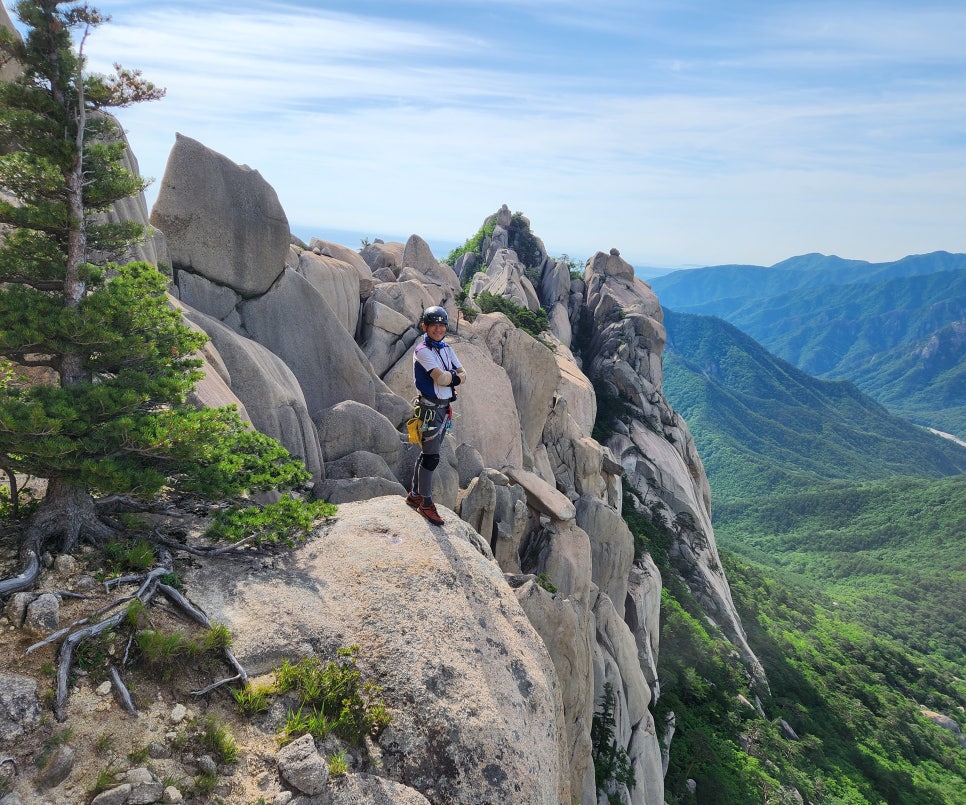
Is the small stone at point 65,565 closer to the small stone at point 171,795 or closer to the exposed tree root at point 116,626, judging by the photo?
the exposed tree root at point 116,626

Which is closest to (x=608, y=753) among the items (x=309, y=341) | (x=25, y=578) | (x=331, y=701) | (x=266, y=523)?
(x=331, y=701)

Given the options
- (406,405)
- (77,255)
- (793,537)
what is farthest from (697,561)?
(793,537)

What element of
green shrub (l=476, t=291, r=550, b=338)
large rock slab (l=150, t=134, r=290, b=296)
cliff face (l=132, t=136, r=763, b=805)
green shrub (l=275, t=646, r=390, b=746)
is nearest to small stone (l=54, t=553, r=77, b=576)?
cliff face (l=132, t=136, r=763, b=805)

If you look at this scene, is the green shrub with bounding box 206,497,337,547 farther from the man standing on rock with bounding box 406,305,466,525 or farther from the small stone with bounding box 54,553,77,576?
the man standing on rock with bounding box 406,305,466,525

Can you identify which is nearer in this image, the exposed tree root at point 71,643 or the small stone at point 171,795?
the small stone at point 171,795

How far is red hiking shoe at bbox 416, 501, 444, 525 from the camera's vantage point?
1281 cm

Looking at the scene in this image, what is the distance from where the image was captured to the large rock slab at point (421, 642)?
8.18 metres

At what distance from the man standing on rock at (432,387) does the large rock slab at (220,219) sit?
36.1 feet

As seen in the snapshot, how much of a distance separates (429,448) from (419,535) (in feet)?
6.26

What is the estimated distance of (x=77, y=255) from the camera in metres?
8.37

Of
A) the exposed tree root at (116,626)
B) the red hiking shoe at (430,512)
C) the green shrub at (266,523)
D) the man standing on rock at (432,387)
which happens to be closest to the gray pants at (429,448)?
the man standing on rock at (432,387)

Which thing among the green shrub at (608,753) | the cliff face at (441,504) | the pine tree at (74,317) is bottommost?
the green shrub at (608,753)

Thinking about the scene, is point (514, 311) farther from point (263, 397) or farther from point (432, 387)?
point (432, 387)

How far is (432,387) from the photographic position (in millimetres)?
12109
